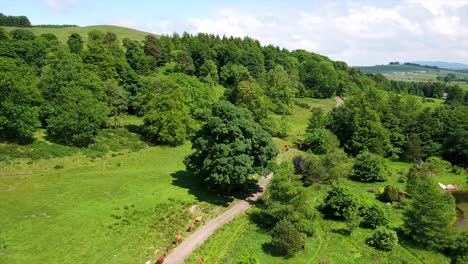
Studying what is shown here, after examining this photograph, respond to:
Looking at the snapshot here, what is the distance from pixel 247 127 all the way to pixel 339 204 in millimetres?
14684

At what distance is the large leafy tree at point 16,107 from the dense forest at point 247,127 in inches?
5.8

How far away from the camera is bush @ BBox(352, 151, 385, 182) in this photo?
62219 millimetres

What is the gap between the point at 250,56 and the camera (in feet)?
438

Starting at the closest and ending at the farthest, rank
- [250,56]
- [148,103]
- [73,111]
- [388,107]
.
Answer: [73,111], [148,103], [388,107], [250,56]

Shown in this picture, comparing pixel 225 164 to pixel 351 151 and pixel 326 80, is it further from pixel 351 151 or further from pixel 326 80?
pixel 326 80

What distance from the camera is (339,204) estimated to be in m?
46.3

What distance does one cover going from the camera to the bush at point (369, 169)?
62.2m

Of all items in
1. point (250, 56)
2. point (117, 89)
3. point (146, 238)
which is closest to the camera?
point (146, 238)

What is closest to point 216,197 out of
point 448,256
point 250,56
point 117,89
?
point 448,256

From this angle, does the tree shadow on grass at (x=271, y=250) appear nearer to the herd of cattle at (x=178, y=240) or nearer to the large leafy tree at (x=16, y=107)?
the herd of cattle at (x=178, y=240)

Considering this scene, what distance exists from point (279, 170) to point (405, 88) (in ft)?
554

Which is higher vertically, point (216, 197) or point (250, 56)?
point (250, 56)

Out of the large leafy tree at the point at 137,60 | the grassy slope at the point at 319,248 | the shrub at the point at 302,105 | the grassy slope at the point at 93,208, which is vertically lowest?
the grassy slope at the point at 319,248

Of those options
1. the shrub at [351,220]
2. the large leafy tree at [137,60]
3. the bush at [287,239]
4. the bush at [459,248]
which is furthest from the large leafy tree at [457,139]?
the large leafy tree at [137,60]
